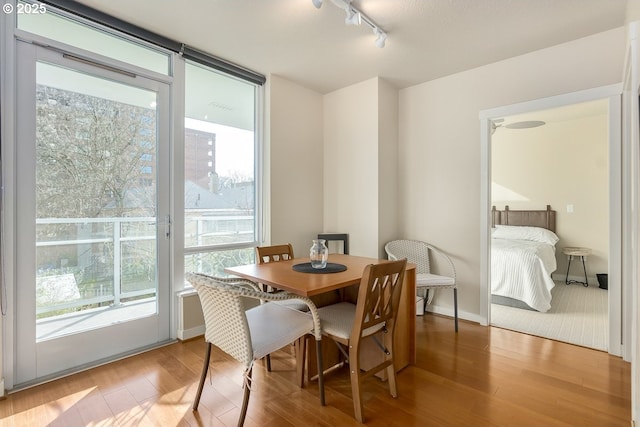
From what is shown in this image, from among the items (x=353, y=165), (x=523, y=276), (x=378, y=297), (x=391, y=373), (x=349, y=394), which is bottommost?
(x=349, y=394)

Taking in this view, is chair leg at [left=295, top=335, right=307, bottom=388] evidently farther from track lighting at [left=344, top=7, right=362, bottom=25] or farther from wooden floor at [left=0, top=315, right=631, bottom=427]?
track lighting at [left=344, top=7, right=362, bottom=25]

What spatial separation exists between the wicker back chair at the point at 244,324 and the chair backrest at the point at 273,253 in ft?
2.22

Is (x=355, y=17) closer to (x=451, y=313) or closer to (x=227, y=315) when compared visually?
(x=227, y=315)

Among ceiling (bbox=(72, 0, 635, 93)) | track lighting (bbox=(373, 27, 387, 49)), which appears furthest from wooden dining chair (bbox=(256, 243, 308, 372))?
track lighting (bbox=(373, 27, 387, 49))

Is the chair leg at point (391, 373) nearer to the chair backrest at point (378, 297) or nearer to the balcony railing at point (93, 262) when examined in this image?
the chair backrest at point (378, 297)

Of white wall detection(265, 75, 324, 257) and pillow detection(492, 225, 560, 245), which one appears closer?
white wall detection(265, 75, 324, 257)

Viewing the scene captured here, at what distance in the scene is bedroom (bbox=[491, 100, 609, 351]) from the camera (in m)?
4.42

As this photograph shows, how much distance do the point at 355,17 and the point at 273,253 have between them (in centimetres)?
189

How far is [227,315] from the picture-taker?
1.62 metres

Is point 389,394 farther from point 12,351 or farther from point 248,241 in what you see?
point 12,351

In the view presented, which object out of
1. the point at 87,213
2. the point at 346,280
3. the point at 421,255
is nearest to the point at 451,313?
the point at 421,255

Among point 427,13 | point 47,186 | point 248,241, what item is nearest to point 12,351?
point 47,186

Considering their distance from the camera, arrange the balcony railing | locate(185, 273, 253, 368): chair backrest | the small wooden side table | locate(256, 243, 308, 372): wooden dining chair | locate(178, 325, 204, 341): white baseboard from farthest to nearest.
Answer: the small wooden side table, locate(178, 325, 204, 341): white baseboard, locate(256, 243, 308, 372): wooden dining chair, the balcony railing, locate(185, 273, 253, 368): chair backrest

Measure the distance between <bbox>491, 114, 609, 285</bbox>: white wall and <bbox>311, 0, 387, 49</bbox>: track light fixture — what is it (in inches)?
158
